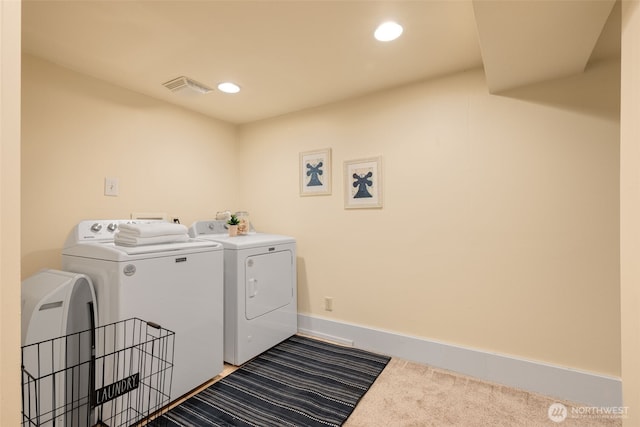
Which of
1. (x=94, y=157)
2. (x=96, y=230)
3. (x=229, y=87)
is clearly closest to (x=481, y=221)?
(x=229, y=87)

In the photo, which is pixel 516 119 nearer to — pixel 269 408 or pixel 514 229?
pixel 514 229

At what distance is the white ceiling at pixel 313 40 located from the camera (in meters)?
1.43

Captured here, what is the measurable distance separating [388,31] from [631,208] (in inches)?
54.4

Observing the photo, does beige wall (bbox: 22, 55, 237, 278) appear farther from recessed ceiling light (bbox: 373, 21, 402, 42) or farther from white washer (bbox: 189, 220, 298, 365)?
recessed ceiling light (bbox: 373, 21, 402, 42)

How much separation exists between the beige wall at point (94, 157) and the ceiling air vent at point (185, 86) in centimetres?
33

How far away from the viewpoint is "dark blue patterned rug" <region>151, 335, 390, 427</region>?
1.66m

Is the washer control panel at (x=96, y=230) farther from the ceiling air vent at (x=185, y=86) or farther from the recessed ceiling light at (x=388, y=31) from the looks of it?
the recessed ceiling light at (x=388, y=31)

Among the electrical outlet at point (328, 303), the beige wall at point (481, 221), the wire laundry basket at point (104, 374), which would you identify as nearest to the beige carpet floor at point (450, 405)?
the beige wall at point (481, 221)

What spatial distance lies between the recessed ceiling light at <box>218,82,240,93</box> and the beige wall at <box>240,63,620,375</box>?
0.71 m

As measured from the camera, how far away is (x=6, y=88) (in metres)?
0.65

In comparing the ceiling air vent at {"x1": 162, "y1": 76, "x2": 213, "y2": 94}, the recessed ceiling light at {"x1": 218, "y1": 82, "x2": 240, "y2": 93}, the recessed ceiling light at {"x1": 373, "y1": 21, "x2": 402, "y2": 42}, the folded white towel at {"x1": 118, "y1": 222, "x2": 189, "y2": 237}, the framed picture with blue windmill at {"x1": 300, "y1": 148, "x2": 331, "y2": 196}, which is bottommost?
the folded white towel at {"x1": 118, "y1": 222, "x2": 189, "y2": 237}

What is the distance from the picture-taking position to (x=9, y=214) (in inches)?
25.8

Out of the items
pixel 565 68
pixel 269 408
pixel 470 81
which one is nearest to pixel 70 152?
pixel 269 408

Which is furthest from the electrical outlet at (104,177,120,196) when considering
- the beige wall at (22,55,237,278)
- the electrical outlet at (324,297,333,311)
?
the electrical outlet at (324,297,333,311)
